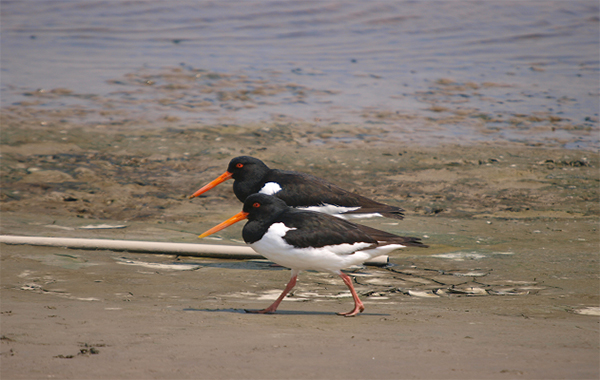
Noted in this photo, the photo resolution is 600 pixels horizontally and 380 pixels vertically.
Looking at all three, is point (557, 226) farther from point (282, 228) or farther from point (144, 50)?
point (144, 50)

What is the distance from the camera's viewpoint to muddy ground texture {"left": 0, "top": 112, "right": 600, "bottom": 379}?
2979 millimetres

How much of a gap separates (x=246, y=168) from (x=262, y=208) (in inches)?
79.8

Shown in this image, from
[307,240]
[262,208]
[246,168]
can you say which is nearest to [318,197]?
[246,168]

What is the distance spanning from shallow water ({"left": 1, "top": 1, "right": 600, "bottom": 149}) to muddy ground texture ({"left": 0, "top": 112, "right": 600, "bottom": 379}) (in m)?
1.29

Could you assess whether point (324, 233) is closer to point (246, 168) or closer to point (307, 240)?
point (307, 240)

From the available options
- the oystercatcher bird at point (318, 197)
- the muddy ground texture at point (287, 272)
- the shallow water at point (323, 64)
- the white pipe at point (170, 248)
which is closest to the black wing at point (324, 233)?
the muddy ground texture at point (287, 272)

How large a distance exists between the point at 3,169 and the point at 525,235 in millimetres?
6911

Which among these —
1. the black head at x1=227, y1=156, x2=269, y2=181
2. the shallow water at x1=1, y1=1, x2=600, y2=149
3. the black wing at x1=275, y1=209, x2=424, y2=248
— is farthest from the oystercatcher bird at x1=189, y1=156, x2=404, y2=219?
the shallow water at x1=1, y1=1, x2=600, y2=149

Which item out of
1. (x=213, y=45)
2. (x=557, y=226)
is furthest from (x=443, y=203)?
(x=213, y=45)

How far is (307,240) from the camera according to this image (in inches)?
162

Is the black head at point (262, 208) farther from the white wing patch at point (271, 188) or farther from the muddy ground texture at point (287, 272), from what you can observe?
the white wing patch at point (271, 188)

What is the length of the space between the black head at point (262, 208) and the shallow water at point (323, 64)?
6952 millimetres

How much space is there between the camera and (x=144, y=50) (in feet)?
56.7

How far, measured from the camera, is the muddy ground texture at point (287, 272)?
117 inches
